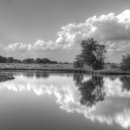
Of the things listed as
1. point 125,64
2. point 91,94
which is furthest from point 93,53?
point 91,94

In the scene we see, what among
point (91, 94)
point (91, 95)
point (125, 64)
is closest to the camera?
point (91, 95)

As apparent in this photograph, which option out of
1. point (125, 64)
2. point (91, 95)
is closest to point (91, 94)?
point (91, 95)

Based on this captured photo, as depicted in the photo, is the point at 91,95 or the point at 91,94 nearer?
the point at 91,95

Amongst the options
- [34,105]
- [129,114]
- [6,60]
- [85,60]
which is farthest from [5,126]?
Result: [6,60]

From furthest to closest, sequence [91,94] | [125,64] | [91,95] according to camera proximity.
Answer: [125,64] < [91,94] < [91,95]

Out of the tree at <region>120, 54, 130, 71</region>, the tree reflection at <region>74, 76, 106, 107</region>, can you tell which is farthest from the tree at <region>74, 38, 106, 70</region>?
the tree reflection at <region>74, 76, 106, 107</region>

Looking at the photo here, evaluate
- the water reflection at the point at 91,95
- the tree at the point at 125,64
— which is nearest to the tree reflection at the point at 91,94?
the water reflection at the point at 91,95

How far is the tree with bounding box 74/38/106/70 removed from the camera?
7712cm

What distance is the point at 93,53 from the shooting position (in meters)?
78.7

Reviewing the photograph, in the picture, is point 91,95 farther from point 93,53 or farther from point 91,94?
point 93,53

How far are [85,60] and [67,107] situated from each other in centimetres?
6524

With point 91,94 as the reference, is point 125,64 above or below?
above

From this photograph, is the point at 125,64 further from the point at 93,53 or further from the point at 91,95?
the point at 91,95

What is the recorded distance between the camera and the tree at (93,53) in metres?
77.1
